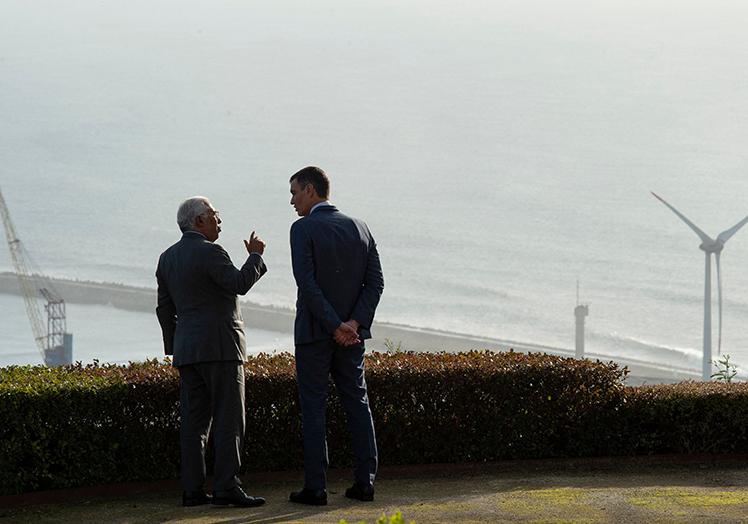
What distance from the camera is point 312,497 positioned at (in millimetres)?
7141

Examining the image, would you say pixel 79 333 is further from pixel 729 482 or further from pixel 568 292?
pixel 729 482

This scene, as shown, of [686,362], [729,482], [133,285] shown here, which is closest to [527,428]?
[729,482]

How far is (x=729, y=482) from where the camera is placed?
7980 mm

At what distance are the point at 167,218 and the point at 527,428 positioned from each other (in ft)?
521

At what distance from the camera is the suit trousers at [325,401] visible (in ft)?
23.2

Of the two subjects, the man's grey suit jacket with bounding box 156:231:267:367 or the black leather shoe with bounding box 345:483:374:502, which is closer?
the man's grey suit jacket with bounding box 156:231:267:367

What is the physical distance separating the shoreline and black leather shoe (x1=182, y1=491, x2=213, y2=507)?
88380mm

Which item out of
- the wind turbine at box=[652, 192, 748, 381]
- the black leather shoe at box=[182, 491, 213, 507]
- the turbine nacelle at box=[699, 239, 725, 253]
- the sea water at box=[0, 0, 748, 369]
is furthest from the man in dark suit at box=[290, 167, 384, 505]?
the sea water at box=[0, 0, 748, 369]

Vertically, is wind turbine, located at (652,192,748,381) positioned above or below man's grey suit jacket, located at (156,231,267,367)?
above

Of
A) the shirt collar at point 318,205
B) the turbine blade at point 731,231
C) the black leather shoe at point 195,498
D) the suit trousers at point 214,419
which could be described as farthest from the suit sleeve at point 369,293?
the turbine blade at point 731,231

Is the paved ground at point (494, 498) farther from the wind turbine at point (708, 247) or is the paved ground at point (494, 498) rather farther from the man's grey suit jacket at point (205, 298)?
the wind turbine at point (708, 247)

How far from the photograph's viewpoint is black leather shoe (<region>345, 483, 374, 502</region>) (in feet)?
23.7

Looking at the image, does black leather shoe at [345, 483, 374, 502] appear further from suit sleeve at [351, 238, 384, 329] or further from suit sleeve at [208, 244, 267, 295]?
suit sleeve at [208, 244, 267, 295]

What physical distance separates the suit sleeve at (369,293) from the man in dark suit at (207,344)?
23.3 inches
